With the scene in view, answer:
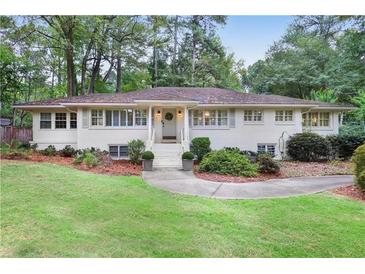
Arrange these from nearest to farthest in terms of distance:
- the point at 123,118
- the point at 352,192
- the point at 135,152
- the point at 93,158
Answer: the point at 352,192, the point at 93,158, the point at 135,152, the point at 123,118

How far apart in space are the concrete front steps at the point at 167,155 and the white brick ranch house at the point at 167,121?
0.83 feet

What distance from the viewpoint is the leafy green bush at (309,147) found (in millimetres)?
13500

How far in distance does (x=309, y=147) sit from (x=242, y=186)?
706 centimetres

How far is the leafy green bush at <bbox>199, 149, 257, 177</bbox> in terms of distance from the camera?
9.79m

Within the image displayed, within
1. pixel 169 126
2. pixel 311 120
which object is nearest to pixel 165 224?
pixel 169 126

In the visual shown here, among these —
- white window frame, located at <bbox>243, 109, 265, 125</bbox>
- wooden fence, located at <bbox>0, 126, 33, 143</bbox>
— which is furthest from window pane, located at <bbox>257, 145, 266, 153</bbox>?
wooden fence, located at <bbox>0, 126, 33, 143</bbox>

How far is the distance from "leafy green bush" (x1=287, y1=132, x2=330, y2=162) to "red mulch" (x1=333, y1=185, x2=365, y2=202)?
5762 mm

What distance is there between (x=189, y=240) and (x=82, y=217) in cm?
213

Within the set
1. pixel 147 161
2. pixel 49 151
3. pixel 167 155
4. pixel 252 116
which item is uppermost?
pixel 252 116

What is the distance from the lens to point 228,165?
32.9ft

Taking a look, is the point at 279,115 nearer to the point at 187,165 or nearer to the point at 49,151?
the point at 187,165

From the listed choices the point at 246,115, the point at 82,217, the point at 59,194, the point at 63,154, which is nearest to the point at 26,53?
the point at 63,154
